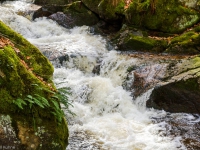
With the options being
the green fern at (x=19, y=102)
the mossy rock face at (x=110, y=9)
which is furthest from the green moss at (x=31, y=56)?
the mossy rock face at (x=110, y=9)

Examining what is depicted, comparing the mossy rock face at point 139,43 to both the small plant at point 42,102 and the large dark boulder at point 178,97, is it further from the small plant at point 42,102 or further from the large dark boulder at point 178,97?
the small plant at point 42,102

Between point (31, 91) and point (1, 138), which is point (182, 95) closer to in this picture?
point (31, 91)

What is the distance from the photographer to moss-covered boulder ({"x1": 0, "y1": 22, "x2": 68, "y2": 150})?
12.2 feet

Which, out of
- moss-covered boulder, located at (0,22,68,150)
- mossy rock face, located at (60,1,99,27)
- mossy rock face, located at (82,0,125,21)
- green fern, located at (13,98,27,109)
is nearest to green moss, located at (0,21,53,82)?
moss-covered boulder, located at (0,22,68,150)

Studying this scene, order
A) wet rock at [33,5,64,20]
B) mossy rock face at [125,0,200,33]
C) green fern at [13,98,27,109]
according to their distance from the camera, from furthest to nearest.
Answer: wet rock at [33,5,64,20] < mossy rock face at [125,0,200,33] < green fern at [13,98,27,109]

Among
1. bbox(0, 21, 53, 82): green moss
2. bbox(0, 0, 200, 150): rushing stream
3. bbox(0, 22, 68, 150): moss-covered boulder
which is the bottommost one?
bbox(0, 0, 200, 150): rushing stream

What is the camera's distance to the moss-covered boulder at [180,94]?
7.66 meters

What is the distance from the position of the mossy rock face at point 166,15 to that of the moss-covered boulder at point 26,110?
9.44m

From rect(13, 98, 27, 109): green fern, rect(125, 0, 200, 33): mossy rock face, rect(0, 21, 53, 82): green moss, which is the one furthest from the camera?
rect(125, 0, 200, 33): mossy rock face

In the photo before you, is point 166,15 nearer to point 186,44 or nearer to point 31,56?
point 186,44

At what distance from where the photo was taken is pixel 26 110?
3920 mm

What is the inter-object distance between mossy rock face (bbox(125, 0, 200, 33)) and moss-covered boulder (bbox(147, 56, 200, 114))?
15.5 ft

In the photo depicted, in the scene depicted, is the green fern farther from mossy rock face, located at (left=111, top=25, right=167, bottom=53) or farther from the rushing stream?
mossy rock face, located at (left=111, top=25, right=167, bottom=53)

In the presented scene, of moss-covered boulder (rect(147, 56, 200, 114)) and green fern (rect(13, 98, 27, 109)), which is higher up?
green fern (rect(13, 98, 27, 109))
